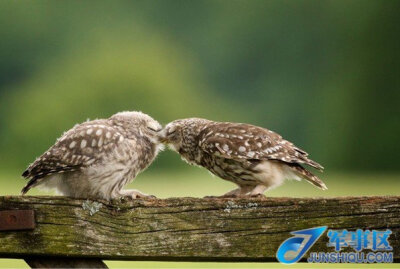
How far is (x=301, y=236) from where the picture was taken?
3195 millimetres

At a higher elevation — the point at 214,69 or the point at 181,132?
the point at 214,69

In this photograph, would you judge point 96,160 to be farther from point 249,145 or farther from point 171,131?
point 249,145

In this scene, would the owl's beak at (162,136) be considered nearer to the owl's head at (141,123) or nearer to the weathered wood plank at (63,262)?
the owl's head at (141,123)

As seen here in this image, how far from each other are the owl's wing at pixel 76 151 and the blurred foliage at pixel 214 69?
21620mm

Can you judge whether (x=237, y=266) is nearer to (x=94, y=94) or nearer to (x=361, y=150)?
(x=361, y=150)

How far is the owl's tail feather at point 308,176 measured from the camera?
459 cm

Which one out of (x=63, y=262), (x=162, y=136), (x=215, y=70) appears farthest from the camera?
(x=215, y=70)

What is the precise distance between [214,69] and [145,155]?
42.1 metres

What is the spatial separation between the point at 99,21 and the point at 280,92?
14.2 metres

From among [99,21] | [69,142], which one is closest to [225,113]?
[99,21]

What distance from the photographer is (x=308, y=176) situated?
4.60 m

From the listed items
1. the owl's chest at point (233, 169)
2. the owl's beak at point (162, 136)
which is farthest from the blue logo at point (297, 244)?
the owl's beak at point (162, 136)

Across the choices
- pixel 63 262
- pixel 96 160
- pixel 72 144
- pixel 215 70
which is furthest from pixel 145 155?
pixel 215 70

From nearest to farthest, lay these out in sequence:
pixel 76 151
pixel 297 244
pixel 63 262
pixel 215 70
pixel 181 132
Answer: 1. pixel 297 244
2. pixel 63 262
3. pixel 76 151
4. pixel 181 132
5. pixel 215 70
